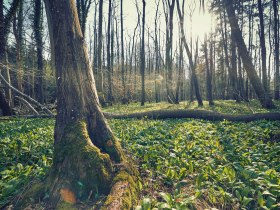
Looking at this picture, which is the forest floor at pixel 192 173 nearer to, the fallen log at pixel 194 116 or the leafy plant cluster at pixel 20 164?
the leafy plant cluster at pixel 20 164

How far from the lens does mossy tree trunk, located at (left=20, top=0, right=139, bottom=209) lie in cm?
283

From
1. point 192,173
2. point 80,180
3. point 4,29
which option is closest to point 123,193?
point 80,180

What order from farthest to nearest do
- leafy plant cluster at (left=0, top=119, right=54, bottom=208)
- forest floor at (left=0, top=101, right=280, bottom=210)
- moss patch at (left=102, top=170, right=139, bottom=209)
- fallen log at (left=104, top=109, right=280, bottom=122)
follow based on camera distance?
fallen log at (left=104, top=109, right=280, bottom=122) < leafy plant cluster at (left=0, top=119, right=54, bottom=208) < forest floor at (left=0, top=101, right=280, bottom=210) < moss patch at (left=102, top=170, right=139, bottom=209)

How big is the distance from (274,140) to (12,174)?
20.5 feet

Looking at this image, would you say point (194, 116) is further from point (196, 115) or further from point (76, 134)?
point (76, 134)

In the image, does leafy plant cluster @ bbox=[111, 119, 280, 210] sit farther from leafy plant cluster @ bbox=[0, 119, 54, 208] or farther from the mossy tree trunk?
leafy plant cluster @ bbox=[0, 119, 54, 208]

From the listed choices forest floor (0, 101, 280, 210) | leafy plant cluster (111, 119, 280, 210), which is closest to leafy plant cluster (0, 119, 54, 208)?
forest floor (0, 101, 280, 210)

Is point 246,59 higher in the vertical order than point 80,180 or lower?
higher

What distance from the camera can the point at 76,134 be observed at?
128 inches

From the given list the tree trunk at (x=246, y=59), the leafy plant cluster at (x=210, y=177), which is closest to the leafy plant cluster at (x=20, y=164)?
the leafy plant cluster at (x=210, y=177)

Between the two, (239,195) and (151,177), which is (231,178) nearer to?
(239,195)

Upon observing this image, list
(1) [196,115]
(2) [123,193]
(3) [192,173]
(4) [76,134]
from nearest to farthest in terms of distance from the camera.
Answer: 1. (2) [123,193]
2. (4) [76,134]
3. (3) [192,173]
4. (1) [196,115]

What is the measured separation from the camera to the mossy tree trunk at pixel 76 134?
2.83m

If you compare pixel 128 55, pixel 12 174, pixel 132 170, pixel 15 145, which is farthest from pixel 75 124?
pixel 128 55
